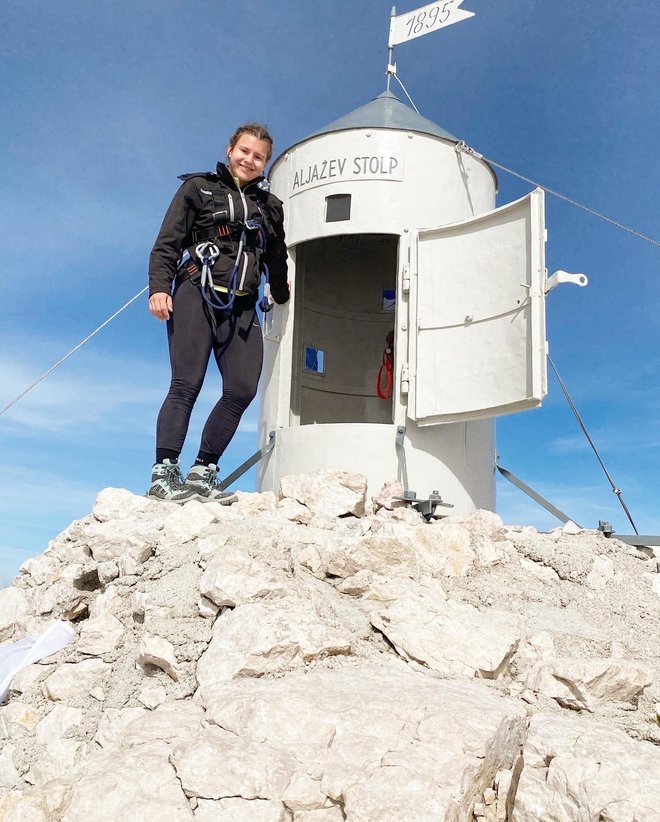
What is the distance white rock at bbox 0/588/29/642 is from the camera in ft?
14.8

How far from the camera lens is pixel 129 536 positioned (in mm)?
4242

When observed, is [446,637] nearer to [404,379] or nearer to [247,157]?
[404,379]

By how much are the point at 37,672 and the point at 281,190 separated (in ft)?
14.7

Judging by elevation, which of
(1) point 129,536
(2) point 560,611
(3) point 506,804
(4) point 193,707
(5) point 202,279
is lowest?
(3) point 506,804

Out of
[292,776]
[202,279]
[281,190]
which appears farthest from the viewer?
[281,190]

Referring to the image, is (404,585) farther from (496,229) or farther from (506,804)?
(496,229)

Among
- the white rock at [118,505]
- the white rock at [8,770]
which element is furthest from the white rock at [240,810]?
the white rock at [118,505]

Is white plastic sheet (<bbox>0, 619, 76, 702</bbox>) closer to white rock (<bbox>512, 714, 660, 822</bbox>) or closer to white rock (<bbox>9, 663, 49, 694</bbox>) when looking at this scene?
white rock (<bbox>9, 663, 49, 694</bbox>)

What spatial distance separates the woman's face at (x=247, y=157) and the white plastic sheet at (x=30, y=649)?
11.0ft

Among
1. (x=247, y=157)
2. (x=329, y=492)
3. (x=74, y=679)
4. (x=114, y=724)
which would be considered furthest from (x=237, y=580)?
(x=247, y=157)

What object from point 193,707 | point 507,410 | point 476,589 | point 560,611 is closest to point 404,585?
point 476,589

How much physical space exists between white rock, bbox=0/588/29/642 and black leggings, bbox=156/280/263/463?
125 centimetres

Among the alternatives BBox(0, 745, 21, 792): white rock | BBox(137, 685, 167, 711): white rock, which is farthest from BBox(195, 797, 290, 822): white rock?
BBox(0, 745, 21, 792): white rock

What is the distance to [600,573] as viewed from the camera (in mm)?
4504
